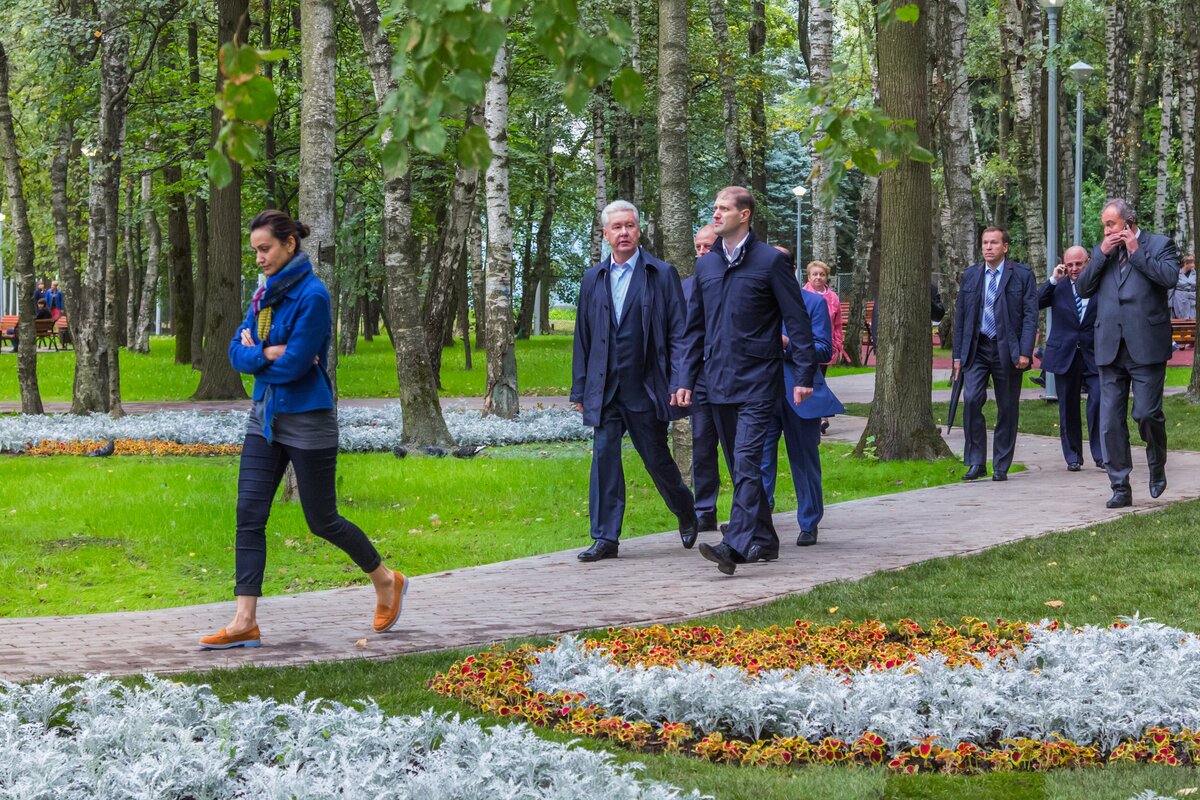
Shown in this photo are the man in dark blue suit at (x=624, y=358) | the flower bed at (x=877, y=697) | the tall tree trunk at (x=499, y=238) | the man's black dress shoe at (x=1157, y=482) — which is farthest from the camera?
the tall tree trunk at (x=499, y=238)

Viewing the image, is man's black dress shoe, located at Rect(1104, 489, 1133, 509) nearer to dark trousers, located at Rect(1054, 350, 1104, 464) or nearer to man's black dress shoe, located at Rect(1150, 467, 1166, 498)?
man's black dress shoe, located at Rect(1150, 467, 1166, 498)

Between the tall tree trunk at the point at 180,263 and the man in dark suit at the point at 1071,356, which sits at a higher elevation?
the tall tree trunk at the point at 180,263

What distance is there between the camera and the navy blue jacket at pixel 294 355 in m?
6.90

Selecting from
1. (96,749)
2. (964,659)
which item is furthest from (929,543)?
(96,749)

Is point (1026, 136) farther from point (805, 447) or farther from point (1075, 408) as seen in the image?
Result: point (805, 447)

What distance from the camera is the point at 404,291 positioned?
14898mm

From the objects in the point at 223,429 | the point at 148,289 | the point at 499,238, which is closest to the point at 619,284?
the point at 499,238

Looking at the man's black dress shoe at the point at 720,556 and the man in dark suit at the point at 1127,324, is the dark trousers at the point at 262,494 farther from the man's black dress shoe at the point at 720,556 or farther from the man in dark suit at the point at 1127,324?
the man in dark suit at the point at 1127,324

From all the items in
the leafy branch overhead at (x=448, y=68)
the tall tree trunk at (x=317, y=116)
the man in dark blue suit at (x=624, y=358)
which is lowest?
the man in dark blue suit at (x=624, y=358)

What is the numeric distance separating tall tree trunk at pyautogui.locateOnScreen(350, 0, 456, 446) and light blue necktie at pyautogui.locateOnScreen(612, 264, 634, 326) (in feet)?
17.3

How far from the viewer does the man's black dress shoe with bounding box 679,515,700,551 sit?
393 inches

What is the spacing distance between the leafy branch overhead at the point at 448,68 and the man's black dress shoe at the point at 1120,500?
896 cm

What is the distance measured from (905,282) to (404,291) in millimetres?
4815

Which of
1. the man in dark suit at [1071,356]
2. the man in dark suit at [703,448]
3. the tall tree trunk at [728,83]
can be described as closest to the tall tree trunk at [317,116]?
the man in dark suit at [703,448]
